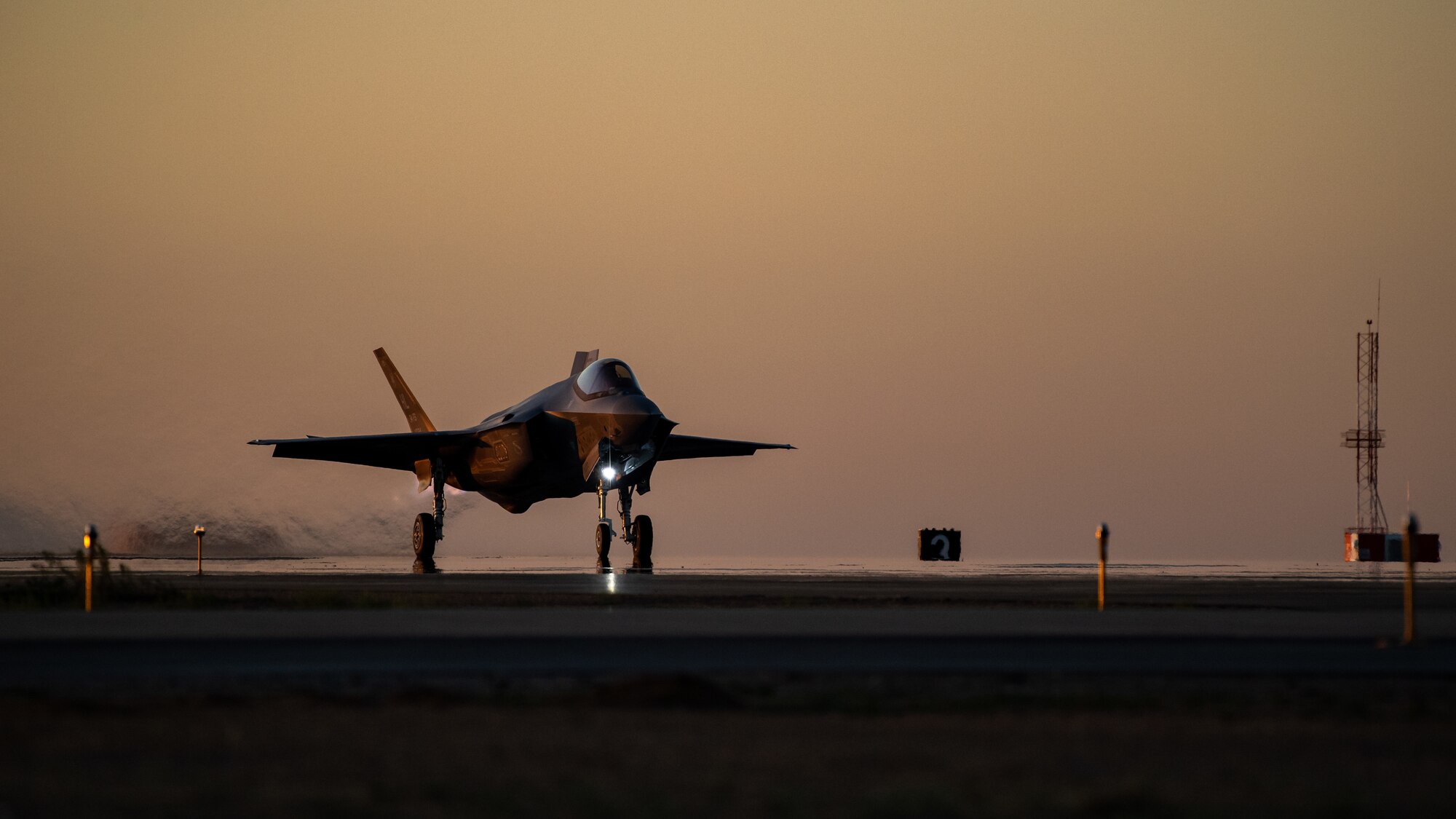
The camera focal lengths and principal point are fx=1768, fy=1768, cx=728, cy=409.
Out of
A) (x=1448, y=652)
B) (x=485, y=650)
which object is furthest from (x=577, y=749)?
(x=1448, y=652)

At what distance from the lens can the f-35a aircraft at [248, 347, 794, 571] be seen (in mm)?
39031

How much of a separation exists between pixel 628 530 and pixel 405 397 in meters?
15.7

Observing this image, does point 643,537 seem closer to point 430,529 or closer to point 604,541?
point 604,541

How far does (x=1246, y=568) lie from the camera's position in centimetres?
4256

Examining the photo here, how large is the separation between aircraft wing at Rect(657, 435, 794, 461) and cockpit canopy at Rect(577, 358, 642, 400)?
32.2 ft

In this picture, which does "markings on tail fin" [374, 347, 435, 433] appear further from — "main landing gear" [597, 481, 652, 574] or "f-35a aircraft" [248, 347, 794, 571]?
"main landing gear" [597, 481, 652, 574]

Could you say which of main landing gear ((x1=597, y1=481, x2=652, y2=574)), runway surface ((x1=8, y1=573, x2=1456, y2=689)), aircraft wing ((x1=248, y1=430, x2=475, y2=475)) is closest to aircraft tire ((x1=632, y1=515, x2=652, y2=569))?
main landing gear ((x1=597, y1=481, x2=652, y2=574))

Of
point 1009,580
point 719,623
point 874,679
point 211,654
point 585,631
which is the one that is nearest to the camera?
point 874,679

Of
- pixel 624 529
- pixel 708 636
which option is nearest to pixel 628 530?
pixel 624 529

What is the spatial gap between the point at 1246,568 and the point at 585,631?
30.3m

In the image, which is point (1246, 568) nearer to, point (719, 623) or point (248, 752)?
point (719, 623)

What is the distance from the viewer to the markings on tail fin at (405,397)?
177ft

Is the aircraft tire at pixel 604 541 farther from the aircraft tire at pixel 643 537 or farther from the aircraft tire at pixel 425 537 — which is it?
the aircraft tire at pixel 425 537

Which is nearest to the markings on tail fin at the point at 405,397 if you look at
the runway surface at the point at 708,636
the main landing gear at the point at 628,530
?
the main landing gear at the point at 628,530
